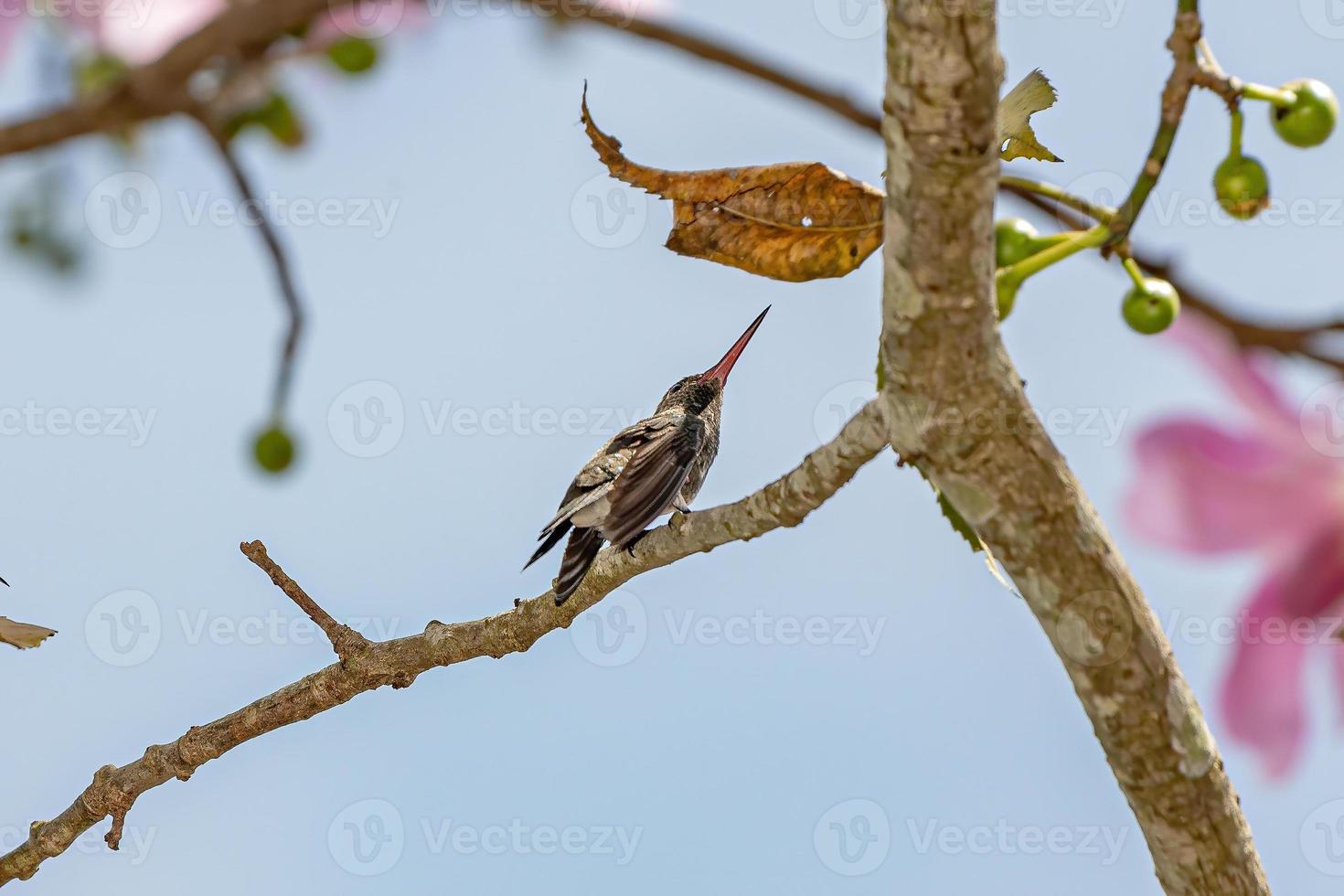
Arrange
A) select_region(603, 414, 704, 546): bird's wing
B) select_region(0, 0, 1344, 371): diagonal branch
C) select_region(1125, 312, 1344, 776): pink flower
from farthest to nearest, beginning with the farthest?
select_region(603, 414, 704, 546): bird's wing → select_region(1125, 312, 1344, 776): pink flower → select_region(0, 0, 1344, 371): diagonal branch

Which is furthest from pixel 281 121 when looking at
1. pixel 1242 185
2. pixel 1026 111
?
pixel 1026 111

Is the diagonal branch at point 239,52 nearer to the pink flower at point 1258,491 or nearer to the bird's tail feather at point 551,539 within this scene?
the pink flower at point 1258,491

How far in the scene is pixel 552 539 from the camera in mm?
2754

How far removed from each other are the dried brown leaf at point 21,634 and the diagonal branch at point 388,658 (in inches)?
39.0

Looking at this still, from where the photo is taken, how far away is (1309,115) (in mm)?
1144

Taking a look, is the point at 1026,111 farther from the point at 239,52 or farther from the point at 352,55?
the point at 239,52

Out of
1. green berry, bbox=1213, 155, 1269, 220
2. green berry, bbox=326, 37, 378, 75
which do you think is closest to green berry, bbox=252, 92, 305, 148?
green berry, bbox=326, 37, 378, 75

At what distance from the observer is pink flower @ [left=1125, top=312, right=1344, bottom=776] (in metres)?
0.70

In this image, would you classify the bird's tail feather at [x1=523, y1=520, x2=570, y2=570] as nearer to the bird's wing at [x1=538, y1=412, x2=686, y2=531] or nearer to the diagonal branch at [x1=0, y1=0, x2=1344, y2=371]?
the bird's wing at [x1=538, y1=412, x2=686, y2=531]

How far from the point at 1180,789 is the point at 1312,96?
1.03 meters

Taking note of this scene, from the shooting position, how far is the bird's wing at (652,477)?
247cm

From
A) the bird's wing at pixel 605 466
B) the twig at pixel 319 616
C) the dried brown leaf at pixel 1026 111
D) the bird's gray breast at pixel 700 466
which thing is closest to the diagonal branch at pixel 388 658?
the twig at pixel 319 616

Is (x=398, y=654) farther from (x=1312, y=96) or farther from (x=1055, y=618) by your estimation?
(x=1312, y=96)

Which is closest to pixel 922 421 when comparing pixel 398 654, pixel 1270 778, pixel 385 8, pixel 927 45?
pixel 927 45
